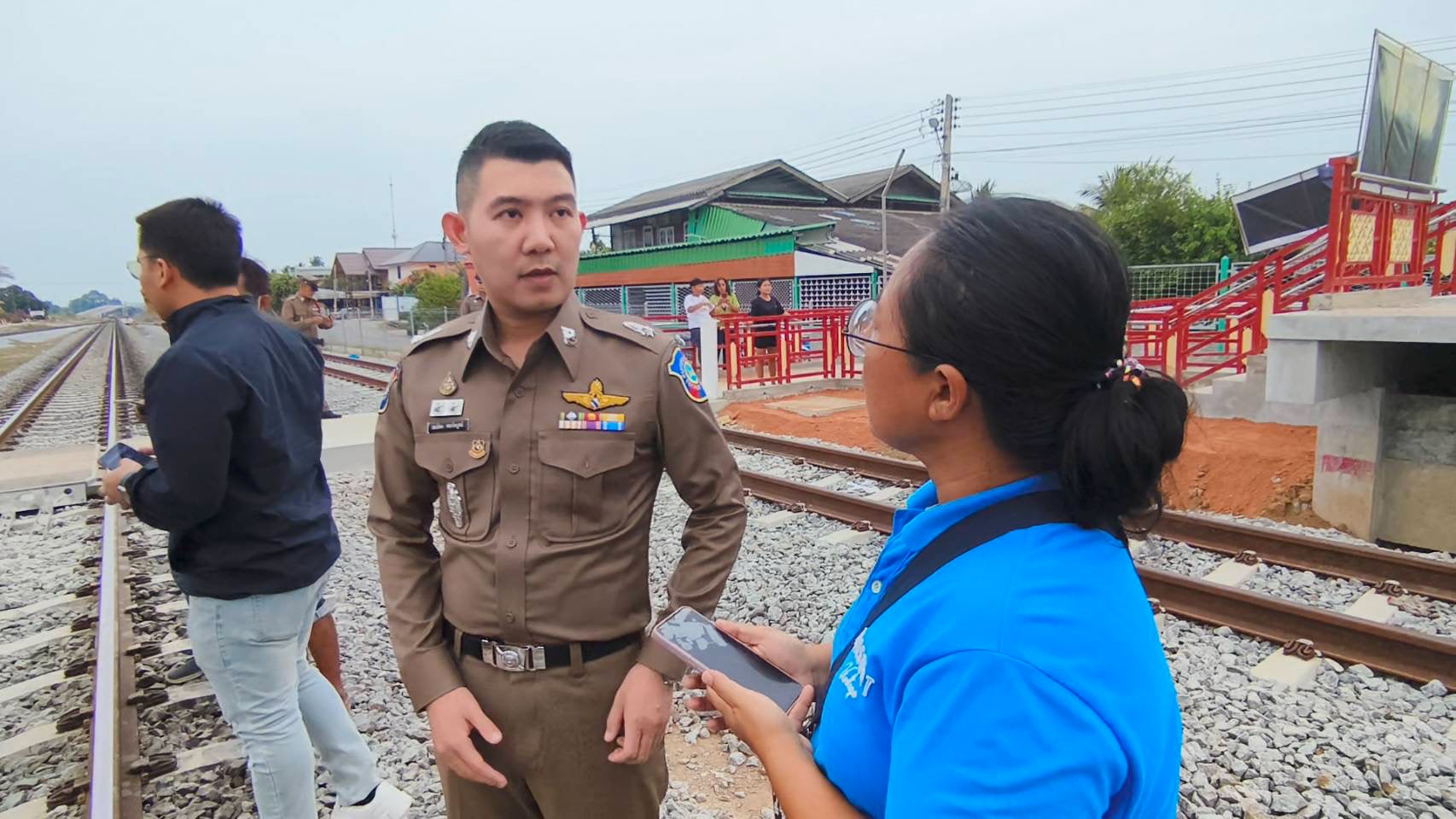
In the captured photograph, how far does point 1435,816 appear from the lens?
264 cm

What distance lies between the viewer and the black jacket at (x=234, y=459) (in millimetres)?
2156

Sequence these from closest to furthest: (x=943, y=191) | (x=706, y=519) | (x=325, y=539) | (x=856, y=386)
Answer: (x=706, y=519) < (x=325, y=539) < (x=856, y=386) < (x=943, y=191)

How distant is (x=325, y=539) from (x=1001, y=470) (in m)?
2.25

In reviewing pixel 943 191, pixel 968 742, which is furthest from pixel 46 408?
pixel 943 191

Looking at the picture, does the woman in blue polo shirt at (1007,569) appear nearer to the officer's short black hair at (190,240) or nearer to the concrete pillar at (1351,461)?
the officer's short black hair at (190,240)

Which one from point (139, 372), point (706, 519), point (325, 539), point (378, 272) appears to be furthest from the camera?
point (378, 272)

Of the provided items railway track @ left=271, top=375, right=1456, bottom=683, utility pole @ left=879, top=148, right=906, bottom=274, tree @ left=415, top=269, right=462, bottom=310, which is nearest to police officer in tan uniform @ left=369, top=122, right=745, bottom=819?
railway track @ left=271, top=375, right=1456, bottom=683

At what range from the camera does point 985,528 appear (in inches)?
40.9

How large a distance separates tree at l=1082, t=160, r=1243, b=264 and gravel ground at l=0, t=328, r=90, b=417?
94.8ft

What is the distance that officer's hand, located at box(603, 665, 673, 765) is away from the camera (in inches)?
67.9

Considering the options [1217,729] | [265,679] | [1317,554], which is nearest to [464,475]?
[265,679]

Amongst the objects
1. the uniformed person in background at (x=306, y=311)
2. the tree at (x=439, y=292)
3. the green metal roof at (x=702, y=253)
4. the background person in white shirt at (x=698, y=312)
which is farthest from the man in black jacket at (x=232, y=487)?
the tree at (x=439, y=292)

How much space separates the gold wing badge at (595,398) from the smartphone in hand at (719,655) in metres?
0.48

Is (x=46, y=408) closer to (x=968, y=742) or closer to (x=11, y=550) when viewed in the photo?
(x=11, y=550)
